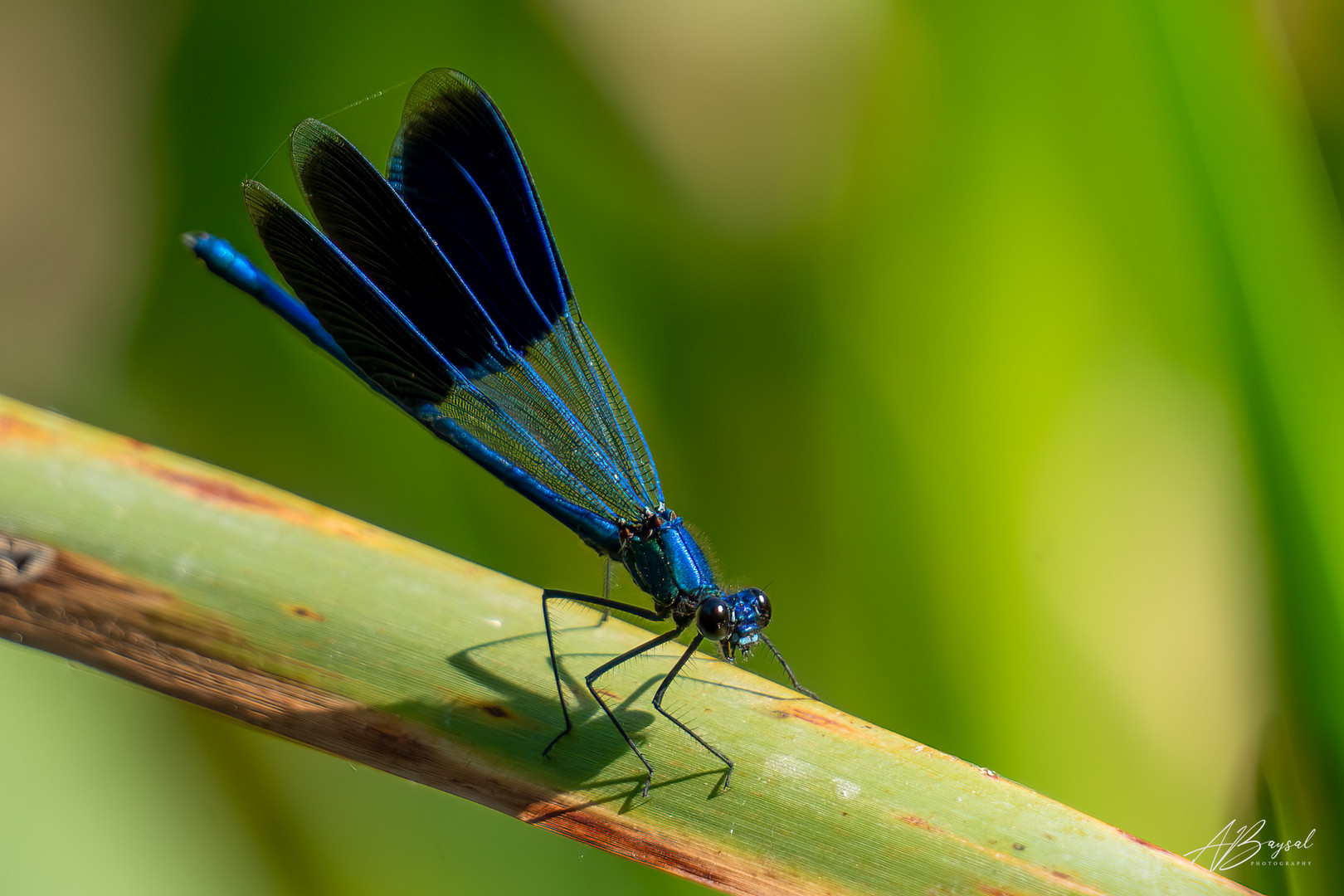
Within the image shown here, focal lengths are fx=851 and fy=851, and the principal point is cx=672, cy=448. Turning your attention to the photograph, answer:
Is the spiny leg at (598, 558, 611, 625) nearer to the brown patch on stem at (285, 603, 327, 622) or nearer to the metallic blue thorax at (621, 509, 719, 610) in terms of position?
the metallic blue thorax at (621, 509, 719, 610)

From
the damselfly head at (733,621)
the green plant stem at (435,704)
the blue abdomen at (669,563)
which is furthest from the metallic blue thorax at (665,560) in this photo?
the green plant stem at (435,704)

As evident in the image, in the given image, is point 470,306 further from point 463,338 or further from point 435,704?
point 435,704

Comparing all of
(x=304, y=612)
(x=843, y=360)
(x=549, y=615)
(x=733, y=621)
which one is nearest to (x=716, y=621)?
(x=733, y=621)

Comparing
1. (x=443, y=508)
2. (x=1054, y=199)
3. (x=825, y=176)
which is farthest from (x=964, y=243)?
(x=443, y=508)

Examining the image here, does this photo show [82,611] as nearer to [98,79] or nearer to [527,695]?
[527,695]


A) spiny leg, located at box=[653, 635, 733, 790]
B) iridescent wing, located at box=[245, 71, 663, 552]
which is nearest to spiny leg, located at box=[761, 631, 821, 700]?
spiny leg, located at box=[653, 635, 733, 790]

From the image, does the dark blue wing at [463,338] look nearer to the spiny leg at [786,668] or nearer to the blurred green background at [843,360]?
the blurred green background at [843,360]
